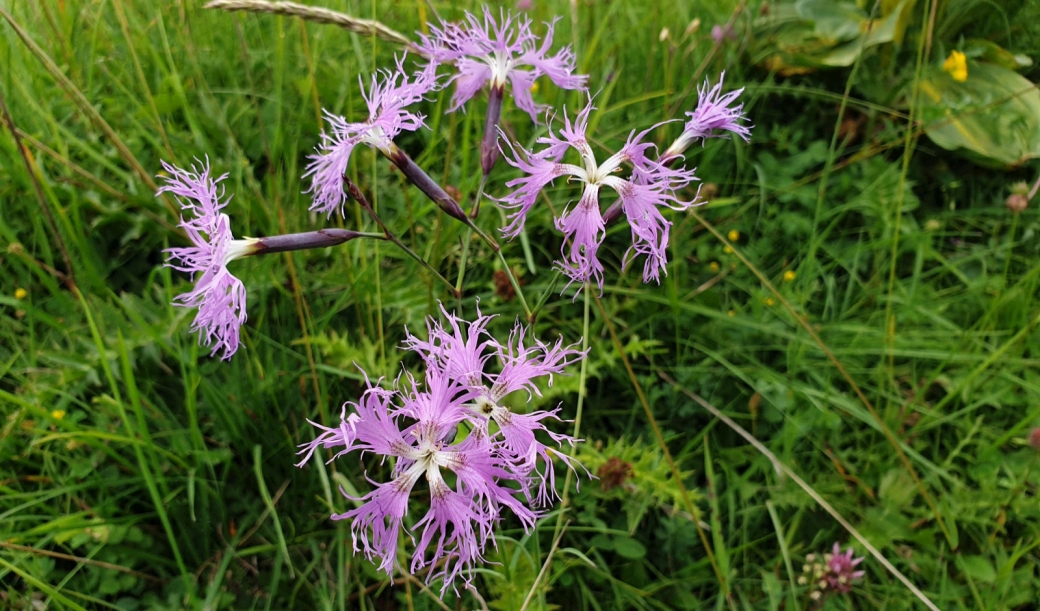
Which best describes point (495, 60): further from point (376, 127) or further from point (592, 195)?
point (592, 195)

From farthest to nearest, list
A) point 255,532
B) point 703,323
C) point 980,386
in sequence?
point 703,323, point 980,386, point 255,532

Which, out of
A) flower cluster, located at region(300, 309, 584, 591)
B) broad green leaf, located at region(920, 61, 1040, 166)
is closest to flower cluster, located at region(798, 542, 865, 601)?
flower cluster, located at region(300, 309, 584, 591)

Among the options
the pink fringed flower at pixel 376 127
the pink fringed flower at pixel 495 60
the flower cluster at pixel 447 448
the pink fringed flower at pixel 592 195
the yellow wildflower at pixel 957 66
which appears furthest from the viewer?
the yellow wildflower at pixel 957 66

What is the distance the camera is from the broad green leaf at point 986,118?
230 cm

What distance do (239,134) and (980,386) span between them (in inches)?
90.9

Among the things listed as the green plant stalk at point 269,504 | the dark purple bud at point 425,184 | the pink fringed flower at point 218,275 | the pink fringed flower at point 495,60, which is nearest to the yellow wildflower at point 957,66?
the pink fringed flower at point 495,60

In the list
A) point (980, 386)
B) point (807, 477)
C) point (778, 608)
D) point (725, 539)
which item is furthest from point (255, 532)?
point (980, 386)

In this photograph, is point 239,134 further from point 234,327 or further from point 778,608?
point 778,608

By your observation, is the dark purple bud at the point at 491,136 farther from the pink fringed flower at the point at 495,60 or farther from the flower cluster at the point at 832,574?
the flower cluster at the point at 832,574

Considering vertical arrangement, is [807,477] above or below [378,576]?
below

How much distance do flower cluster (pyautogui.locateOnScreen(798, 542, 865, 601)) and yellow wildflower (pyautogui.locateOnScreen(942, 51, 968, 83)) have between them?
5.92ft

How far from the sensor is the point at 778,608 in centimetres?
162

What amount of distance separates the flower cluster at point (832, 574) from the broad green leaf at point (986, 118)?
1435 millimetres

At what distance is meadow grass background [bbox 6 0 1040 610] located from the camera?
1.54 meters
